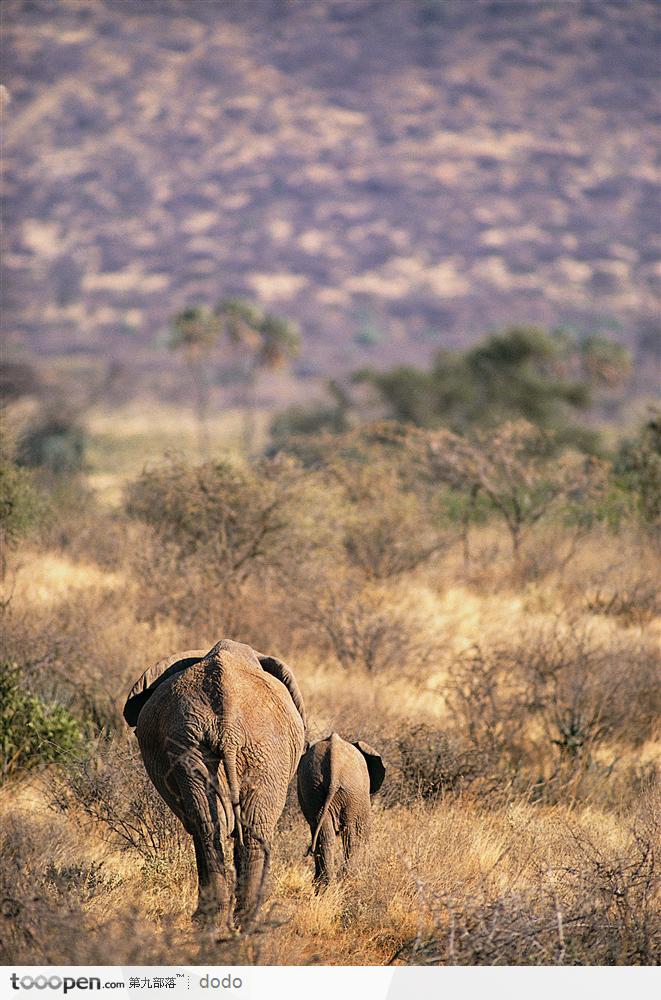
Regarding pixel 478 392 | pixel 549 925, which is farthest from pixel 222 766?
pixel 478 392

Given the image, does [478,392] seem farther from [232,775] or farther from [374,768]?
[232,775]

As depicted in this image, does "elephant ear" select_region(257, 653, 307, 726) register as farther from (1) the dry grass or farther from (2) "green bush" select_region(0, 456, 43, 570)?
(2) "green bush" select_region(0, 456, 43, 570)

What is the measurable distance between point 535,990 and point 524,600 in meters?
11.6

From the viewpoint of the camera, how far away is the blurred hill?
119 metres

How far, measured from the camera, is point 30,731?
9.01 metres

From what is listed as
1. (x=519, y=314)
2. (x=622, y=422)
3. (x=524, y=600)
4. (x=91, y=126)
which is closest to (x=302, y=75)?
(x=91, y=126)

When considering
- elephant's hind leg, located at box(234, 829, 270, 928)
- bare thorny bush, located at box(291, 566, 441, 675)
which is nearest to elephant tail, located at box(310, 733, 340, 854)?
elephant's hind leg, located at box(234, 829, 270, 928)

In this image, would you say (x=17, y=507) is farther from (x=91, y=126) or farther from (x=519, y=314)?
(x=91, y=126)

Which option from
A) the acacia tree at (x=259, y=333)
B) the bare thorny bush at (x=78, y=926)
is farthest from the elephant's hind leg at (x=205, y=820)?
the acacia tree at (x=259, y=333)

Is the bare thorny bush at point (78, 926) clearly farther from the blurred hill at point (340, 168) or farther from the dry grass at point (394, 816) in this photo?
the blurred hill at point (340, 168)

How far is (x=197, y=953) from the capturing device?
17.3 feet

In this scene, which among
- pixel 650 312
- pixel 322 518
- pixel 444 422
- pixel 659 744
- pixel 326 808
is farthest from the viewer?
pixel 650 312

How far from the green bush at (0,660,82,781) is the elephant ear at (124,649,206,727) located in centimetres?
315

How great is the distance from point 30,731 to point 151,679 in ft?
12.1
